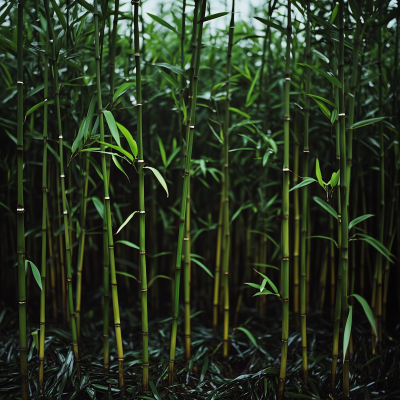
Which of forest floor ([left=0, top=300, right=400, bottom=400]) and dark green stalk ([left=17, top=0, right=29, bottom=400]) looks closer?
dark green stalk ([left=17, top=0, right=29, bottom=400])

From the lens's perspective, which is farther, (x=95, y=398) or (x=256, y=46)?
(x=256, y=46)

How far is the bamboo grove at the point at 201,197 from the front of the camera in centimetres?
95

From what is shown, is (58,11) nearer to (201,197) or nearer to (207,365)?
(201,197)

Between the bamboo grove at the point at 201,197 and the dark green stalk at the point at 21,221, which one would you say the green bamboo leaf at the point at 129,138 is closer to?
the bamboo grove at the point at 201,197

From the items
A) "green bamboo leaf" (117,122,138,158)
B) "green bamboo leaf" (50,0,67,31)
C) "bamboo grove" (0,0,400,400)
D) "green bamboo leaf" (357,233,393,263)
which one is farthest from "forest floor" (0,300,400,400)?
"green bamboo leaf" (50,0,67,31)

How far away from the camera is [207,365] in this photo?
1171 millimetres

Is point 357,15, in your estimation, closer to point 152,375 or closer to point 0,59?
point 152,375

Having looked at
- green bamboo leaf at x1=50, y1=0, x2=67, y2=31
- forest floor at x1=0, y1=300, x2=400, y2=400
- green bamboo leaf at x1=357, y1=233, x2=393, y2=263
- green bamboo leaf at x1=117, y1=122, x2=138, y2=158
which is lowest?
forest floor at x1=0, y1=300, x2=400, y2=400

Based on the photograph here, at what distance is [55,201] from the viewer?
1.48 meters

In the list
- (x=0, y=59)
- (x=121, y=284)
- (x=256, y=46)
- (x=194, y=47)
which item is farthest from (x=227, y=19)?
(x=121, y=284)

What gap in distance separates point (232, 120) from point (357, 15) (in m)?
0.79

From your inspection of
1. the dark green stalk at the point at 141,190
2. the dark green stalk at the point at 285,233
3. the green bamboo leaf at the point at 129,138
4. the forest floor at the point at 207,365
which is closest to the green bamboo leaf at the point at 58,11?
the dark green stalk at the point at 141,190

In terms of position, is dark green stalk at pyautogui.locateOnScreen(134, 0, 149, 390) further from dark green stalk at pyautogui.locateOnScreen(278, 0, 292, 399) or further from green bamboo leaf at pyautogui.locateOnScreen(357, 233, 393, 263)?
green bamboo leaf at pyautogui.locateOnScreen(357, 233, 393, 263)

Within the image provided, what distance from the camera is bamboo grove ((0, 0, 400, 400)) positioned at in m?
0.95
